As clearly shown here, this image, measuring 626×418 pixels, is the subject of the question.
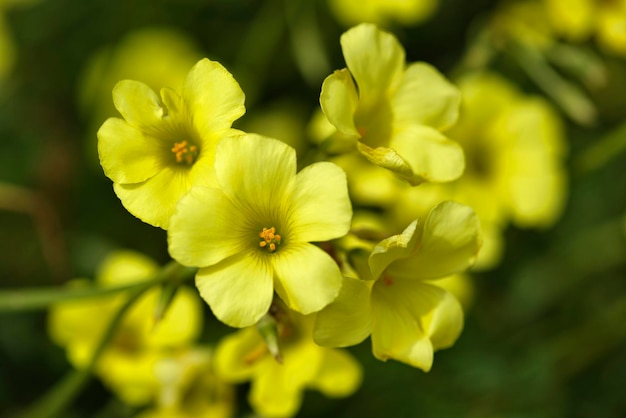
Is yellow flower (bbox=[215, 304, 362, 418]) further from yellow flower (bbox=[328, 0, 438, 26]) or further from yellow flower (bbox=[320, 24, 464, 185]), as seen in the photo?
yellow flower (bbox=[328, 0, 438, 26])

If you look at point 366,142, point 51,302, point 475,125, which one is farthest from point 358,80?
point 475,125

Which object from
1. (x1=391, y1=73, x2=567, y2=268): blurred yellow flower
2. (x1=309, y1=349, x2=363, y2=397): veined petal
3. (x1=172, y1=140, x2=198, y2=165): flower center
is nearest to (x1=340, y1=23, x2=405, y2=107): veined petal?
(x1=172, y1=140, x2=198, y2=165): flower center

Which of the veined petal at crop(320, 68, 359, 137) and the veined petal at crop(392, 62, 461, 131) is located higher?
the veined petal at crop(320, 68, 359, 137)

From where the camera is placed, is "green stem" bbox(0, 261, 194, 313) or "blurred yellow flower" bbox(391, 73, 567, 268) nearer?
"green stem" bbox(0, 261, 194, 313)

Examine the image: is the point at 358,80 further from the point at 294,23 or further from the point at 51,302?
the point at 294,23

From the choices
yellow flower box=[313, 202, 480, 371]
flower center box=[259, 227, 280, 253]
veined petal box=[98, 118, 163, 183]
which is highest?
veined petal box=[98, 118, 163, 183]

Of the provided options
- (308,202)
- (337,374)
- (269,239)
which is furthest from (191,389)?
(308,202)
